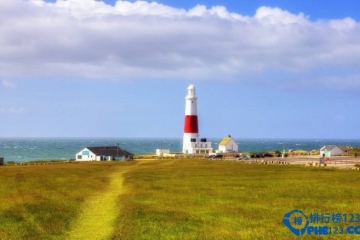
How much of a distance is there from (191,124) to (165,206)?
80.6 metres

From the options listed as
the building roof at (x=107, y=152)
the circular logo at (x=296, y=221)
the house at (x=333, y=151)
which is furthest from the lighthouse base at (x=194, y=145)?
the circular logo at (x=296, y=221)

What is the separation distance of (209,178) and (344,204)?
22.6 m

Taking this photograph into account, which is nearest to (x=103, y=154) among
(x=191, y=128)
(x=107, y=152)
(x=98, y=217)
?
(x=107, y=152)

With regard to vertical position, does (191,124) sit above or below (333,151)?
above

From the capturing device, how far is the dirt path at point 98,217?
26109mm

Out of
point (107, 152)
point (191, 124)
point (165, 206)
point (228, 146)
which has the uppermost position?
A: point (191, 124)

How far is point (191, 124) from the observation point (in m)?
115

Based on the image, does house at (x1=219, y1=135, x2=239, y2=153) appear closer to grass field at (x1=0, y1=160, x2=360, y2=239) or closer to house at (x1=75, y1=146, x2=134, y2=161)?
house at (x1=75, y1=146, x2=134, y2=161)

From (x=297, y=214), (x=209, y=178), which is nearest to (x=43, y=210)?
(x=297, y=214)

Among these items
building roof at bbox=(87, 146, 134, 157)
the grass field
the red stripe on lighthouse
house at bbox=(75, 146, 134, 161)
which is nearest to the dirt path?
the grass field

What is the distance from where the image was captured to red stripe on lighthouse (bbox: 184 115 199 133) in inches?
4523

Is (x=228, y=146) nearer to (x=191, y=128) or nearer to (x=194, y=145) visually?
(x=194, y=145)

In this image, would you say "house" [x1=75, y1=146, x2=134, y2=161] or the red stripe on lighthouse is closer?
"house" [x1=75, y1=146, x2=134, y2=161]

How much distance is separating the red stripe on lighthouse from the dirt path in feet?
240
